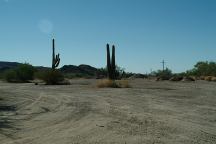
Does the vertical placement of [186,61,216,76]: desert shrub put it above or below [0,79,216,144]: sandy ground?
above

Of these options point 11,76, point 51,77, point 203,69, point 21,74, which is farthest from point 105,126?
point 203,69

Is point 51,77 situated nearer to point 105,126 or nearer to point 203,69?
point 105,126

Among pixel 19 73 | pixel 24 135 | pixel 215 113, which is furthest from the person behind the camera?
pixel 19 73

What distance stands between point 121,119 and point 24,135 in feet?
13.2

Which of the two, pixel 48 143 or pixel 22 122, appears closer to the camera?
pixel 48 143

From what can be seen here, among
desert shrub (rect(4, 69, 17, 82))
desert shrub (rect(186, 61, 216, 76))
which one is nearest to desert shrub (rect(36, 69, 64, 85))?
desert shrub (rect(4, 69, 17, 82))

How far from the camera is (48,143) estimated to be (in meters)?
11.3

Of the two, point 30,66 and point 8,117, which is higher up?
point 30,66

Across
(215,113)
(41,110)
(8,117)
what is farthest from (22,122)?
(215,113)

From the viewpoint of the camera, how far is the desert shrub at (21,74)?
221 ft

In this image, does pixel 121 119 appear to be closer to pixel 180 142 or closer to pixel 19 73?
pixel 180 142

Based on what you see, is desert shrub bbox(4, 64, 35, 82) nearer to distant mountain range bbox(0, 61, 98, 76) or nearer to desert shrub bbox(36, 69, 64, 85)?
desert shrub bbox(36, 69, 64, 85)

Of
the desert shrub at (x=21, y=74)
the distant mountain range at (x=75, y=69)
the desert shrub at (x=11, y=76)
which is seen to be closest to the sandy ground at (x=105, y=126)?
the desert shrub at (x=11, y=76)

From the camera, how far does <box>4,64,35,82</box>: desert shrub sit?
221 ft
